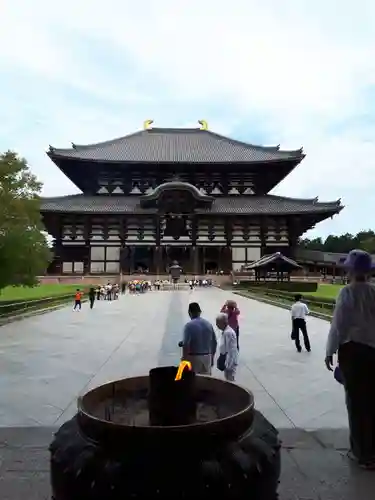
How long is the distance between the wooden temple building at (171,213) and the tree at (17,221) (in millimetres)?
30973

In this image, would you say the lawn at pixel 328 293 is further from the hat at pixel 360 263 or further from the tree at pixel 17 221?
the hat at pixel 360 263

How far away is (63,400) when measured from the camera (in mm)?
6855

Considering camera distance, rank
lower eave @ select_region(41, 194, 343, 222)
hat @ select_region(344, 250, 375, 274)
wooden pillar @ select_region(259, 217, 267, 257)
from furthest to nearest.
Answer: wooden pillar @ select_region(259, 217, 267, 257) < lower eave @ select_region(41, 194, 343, 222) < hat @ select_region(344, 250, 375, 274)

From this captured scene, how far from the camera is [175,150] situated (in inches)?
2243

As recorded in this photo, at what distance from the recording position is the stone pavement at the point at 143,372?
13.2 feet

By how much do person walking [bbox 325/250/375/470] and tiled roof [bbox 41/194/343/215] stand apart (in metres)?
45.2

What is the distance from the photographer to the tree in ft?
54.4

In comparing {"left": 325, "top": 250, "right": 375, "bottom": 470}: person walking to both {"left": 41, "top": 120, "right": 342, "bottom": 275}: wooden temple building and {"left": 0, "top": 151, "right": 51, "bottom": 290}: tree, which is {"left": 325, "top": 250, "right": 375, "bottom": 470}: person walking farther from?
{"left": 41, "top": 120, "right": 342, "bottom": 275}: wooden temple building

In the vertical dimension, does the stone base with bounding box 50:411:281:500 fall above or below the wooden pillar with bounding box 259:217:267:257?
below

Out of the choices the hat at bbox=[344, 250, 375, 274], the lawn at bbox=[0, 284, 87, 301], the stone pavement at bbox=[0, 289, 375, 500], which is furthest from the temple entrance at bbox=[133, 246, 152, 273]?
the hat at bbox=[344, 250, 375, 274]

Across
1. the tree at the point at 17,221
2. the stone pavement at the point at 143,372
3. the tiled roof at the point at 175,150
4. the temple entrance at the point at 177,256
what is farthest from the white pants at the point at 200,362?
the tiled roof at the point at 175,150

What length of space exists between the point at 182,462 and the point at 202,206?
4931 centimetres

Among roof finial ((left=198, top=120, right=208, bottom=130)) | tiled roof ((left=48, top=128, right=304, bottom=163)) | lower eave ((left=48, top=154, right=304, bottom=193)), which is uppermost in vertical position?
roof finial ((left=198, top=120, right=208, bottom=130))

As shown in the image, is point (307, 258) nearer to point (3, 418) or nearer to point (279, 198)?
A: point (279, 198)
